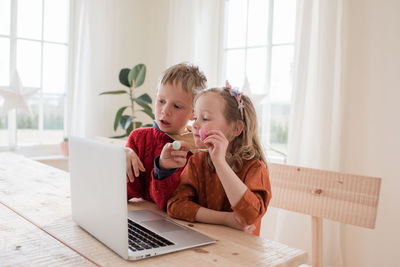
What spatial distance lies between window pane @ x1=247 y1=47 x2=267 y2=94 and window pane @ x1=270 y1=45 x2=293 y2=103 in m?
0.08

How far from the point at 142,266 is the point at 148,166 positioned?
666mm

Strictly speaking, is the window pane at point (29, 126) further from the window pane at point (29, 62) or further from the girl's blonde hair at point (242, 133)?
the girl's blonde hair at point (242, 133)

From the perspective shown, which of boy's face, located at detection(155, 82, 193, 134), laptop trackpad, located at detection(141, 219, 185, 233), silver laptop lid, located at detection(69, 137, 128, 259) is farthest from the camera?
boy's face, located at detection(155, 82, 193, 134)

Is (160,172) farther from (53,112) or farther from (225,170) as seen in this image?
(53,112)

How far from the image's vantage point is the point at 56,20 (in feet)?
11.0

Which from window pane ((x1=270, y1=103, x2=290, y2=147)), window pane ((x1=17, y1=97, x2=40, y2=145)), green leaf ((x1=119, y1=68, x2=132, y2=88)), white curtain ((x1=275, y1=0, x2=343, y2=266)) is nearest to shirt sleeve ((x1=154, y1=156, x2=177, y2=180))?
white curtain ((x1=275, y1=0, x2=343, y2=266))

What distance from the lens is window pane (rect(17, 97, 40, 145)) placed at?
3234 mm

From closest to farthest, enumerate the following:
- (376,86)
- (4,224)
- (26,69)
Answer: (4,224) → (376,86) → (26,69)

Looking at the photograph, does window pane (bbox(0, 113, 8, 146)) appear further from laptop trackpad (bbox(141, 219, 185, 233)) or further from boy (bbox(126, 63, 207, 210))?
laptop trackpad (bbox(141, 219, 185, 233))

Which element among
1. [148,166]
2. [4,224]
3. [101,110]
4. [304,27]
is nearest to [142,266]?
[4,224]

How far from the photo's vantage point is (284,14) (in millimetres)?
2725

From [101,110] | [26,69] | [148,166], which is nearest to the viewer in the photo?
[148,166]

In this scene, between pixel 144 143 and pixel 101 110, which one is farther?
pixel 101 110

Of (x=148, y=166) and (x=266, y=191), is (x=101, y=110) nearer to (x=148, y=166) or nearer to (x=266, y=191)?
(x=148, y=166)
